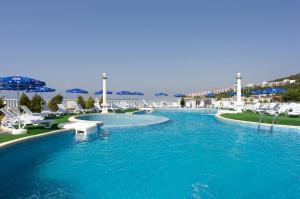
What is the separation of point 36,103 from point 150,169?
1335cm

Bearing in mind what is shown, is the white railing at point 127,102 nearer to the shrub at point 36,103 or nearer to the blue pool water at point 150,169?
the shrub at point 36,103

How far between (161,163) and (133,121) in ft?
32.3

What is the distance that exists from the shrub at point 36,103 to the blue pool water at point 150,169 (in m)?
8.47

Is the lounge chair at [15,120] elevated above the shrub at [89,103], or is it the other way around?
the shrub at [89,103]

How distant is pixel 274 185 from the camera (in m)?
4.67

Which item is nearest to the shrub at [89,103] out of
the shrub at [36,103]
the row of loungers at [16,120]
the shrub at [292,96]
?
the shrub at [36,103]

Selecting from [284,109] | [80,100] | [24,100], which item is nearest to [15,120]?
[24,100]

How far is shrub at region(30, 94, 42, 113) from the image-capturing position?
16.4 metres

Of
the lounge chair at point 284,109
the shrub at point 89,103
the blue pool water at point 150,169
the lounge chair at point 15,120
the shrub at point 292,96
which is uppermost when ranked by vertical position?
the shrub at point 292,96

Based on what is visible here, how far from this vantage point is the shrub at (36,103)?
16.4 meters

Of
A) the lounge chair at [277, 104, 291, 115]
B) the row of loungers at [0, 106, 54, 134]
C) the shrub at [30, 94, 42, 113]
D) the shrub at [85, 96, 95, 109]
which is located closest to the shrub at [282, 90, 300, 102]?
the lounge chair at [277, 104, 291, 115]

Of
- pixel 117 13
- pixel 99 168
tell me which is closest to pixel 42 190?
pixel 99 168

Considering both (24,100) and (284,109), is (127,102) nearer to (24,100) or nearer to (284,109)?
(24,100)

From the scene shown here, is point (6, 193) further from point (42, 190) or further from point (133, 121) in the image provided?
point (133, 121)
